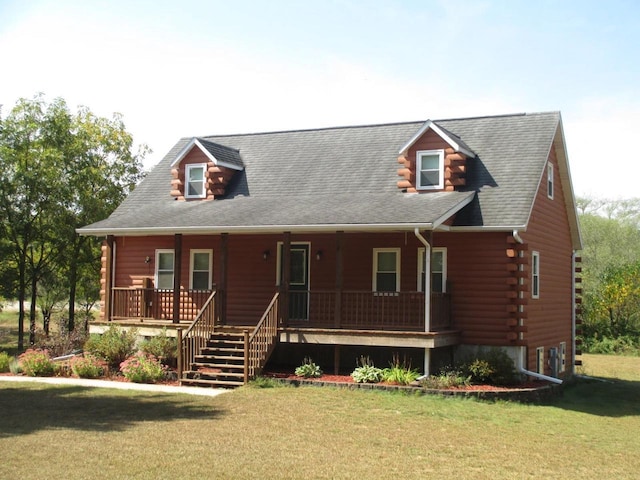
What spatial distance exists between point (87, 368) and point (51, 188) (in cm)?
1414

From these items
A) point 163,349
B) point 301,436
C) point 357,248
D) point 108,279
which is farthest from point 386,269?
point 301,436

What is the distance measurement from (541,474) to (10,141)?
27.8 m

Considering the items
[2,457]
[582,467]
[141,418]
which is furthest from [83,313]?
[582,467]

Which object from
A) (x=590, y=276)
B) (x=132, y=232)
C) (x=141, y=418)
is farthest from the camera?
(x=590, y=276)

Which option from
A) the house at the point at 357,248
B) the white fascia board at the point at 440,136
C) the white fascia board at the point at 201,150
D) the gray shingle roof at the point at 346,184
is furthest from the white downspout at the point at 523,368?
the white fascia board at the point at 201,150

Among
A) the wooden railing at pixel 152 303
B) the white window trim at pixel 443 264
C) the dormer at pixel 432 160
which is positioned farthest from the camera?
the wooden railing at pixel 152 303

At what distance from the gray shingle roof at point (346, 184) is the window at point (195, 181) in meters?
0.47

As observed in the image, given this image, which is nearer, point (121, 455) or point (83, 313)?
point (121, 455)

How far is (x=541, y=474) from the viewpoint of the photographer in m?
11.2

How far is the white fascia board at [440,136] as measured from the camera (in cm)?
2169

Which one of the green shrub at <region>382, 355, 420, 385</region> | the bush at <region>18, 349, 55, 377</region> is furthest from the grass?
the bush at <region>18, 349, 55, 377</region>

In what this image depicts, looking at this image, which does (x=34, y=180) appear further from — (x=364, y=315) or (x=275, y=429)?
(x=275, y=429)

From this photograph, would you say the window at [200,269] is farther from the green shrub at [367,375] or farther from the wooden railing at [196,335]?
the green shrub at [367,375]

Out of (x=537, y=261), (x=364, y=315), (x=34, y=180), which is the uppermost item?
(x=34, y=180)
